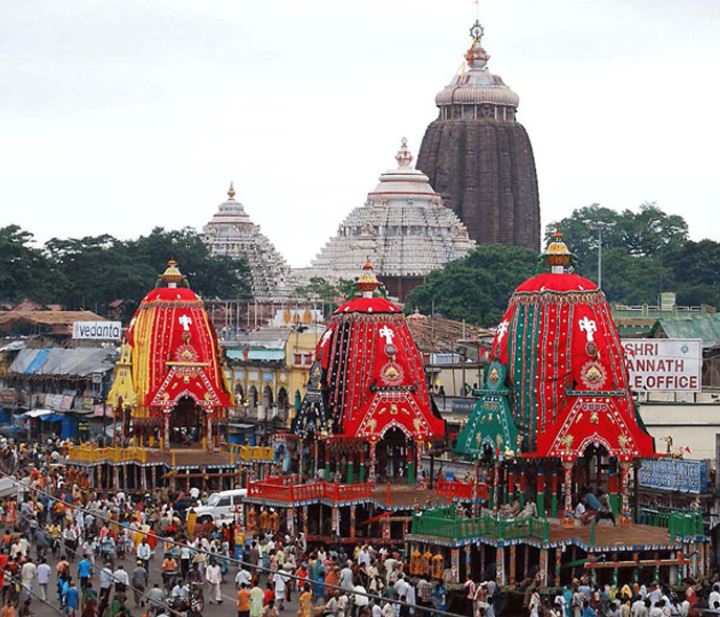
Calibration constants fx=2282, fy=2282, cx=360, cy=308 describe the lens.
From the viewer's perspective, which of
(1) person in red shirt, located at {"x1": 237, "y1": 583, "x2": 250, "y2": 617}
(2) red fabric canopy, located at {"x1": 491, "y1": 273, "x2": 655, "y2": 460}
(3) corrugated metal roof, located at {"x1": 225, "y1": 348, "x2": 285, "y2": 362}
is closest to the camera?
(1) person in red shirt, located at {"x1": 237, "y1": 583, "x2": 250, "y2": 617}

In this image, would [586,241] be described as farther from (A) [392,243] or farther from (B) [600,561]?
(B) [600,561]

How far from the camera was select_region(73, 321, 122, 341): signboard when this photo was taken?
295ft

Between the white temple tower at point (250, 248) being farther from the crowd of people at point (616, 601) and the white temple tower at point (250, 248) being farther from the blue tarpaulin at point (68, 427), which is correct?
the crowd of people at point (616, 601)

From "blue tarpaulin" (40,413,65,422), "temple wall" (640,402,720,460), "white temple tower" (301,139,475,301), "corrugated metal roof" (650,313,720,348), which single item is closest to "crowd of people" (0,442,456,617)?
"temple wall" (640,402,720,460)

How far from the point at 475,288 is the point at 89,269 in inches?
802

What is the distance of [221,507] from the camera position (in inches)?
2095

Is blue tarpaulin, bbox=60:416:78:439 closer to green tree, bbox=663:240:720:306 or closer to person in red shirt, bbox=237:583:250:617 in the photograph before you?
person in red shirt, bbox=237:583:250:617

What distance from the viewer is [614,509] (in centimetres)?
4350

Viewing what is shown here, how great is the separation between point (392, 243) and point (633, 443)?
102 metres

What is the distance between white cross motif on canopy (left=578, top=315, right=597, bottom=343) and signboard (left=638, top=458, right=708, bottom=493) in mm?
3147

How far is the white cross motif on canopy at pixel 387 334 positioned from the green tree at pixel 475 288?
63.9 m

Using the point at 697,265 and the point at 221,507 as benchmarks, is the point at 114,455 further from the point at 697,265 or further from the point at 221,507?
the point at 697,265

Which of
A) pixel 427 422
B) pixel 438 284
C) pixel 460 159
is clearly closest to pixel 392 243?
pixel 460 159

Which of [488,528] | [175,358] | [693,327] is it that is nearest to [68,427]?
[175,358]
